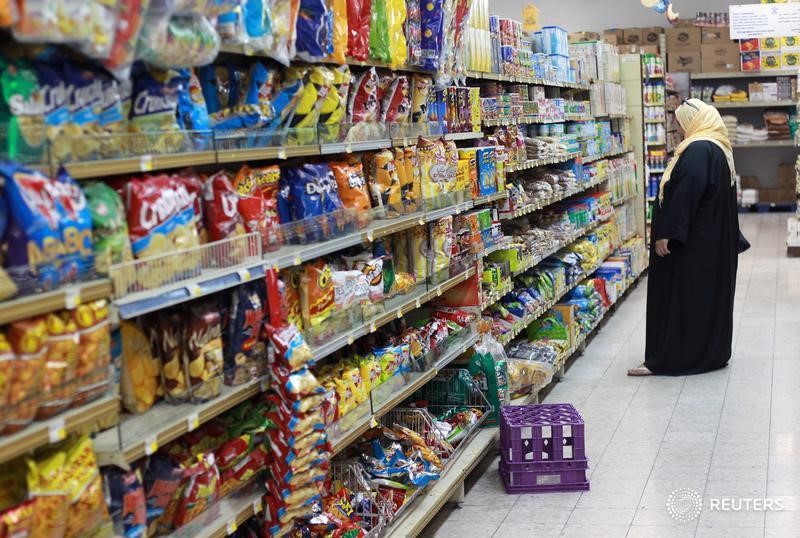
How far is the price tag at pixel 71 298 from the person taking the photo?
231 cm

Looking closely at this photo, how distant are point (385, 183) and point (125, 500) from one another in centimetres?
210

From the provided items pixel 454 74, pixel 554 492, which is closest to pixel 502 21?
pixel 454 74

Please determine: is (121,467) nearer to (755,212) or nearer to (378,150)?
(378,150)

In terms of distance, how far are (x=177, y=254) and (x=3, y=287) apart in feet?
2.21

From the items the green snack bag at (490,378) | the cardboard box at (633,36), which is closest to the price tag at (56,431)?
the green snack bag at (490,378)

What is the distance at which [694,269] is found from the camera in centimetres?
694

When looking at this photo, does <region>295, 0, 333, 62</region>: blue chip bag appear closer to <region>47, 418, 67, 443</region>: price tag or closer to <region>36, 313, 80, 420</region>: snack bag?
<region>36, 313, 80, 420</region>: snack bag

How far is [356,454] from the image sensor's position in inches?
171

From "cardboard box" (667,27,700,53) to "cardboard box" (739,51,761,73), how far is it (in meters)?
0.70

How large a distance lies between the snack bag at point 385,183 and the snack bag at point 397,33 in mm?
405

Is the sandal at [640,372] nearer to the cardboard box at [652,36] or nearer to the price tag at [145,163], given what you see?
the price tag at [145,163]

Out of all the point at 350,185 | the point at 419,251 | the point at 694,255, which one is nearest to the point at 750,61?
the point at 694,255

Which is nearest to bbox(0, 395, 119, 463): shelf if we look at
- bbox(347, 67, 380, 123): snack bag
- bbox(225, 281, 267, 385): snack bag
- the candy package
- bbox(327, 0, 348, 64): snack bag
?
bbox(225, 281, 267, 385): snack bag

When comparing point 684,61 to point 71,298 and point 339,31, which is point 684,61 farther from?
point 71,298
